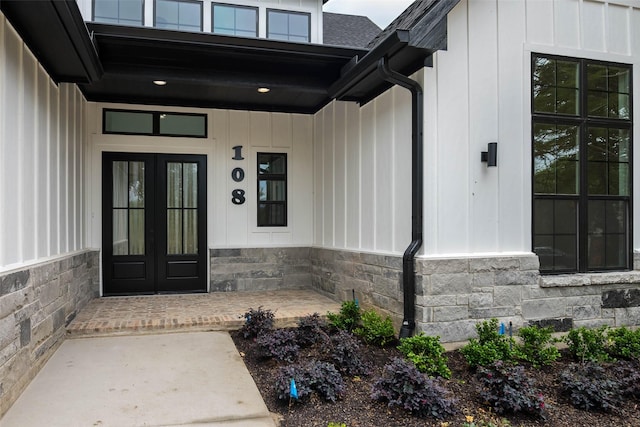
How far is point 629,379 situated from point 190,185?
19.6 ft

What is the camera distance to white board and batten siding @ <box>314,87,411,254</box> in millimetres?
4996

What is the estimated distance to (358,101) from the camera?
6035 millimetres

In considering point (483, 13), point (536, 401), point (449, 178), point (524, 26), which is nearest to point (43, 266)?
point (449, 178)

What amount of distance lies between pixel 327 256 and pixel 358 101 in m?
2.30

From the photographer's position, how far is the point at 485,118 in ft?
15.8

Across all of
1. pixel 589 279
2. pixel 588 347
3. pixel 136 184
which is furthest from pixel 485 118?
pixel 136 184

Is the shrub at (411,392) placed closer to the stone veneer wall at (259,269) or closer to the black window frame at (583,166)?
the black window frame at (583,166)

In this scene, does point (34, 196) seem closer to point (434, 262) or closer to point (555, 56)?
point (434, 262)

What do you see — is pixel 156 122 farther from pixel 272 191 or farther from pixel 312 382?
pixel 312 382

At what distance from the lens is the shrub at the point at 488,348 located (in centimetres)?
407

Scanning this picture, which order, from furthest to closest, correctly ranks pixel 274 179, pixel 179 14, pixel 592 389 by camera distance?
pixel 274 179 < pixel 179 14 < pixel 592 389

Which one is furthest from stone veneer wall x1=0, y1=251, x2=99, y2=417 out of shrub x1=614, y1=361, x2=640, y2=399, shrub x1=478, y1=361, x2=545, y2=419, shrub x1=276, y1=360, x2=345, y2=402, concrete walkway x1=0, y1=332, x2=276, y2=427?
shrub x1=614, y1=361, x2=640, y2=399

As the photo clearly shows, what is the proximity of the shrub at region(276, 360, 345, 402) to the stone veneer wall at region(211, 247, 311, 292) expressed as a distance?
3.86 m

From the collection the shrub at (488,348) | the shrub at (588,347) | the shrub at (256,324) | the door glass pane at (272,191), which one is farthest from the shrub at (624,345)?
the door glass pane at (272,191)
